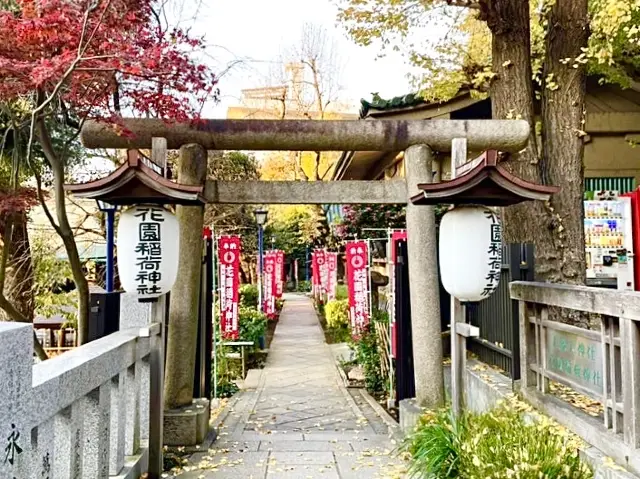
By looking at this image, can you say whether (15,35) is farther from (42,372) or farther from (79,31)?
(42,372)

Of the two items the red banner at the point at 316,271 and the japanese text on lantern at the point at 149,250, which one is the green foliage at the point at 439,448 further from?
the red banner at the point at 316,271

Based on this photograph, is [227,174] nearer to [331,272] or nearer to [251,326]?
[331,272]

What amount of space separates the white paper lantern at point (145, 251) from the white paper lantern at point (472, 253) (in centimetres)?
270

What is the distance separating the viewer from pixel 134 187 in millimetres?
5340

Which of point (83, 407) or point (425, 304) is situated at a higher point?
point (425, 304)

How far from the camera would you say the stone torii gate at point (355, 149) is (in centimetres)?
691

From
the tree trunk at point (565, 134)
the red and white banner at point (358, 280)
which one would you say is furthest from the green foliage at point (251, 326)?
the tree trunk at point (565, 134)

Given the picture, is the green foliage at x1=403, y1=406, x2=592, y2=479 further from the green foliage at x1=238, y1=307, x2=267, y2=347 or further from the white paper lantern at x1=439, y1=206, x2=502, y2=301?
the green foliage at x1=238, y1=307, x2=267, y2=347

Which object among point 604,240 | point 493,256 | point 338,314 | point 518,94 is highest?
point 518,94

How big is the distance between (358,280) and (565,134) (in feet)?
24.3

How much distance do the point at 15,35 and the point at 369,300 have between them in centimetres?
1004

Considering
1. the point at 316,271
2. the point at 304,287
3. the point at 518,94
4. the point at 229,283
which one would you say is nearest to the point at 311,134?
the point at 518,94

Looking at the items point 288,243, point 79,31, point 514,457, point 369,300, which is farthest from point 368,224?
point 288,243

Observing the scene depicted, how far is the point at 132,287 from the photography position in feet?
A: 17.7
